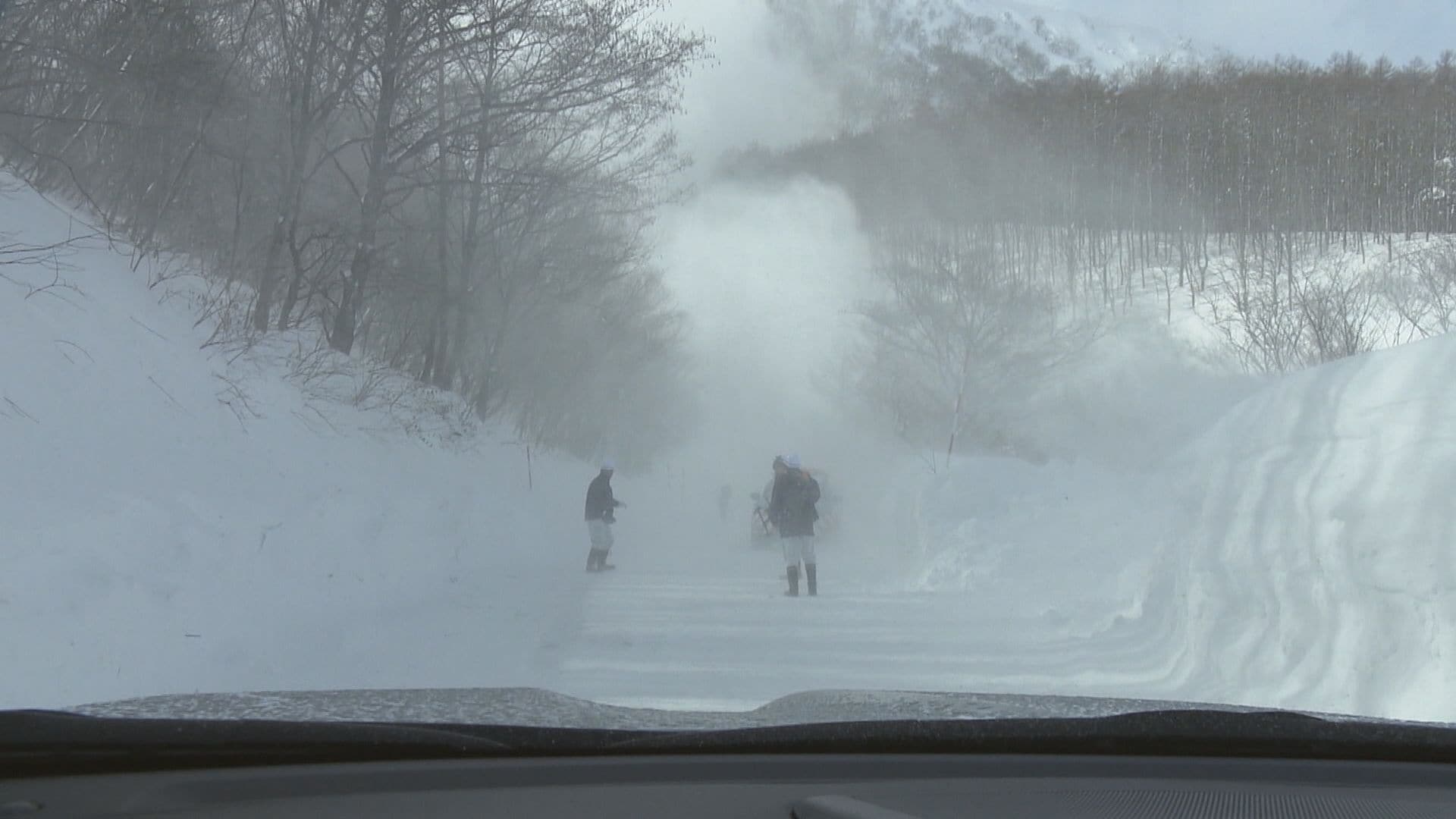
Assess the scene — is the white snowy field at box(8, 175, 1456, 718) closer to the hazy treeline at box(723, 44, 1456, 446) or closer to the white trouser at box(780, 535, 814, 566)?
the white trouser at box(780, 535, 814, 566)

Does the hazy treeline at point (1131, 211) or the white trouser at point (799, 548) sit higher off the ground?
the hazy treeline at point (1131, 211)

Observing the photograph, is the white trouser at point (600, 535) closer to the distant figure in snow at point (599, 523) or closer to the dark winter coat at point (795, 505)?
the distant figure in snow at point (599, 523)

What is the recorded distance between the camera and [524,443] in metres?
28.7

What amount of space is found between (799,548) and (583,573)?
381 centimetres

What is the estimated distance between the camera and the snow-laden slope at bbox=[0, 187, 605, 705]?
7344 millimetres

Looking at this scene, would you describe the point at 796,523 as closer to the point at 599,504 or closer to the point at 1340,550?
the point at 599,504

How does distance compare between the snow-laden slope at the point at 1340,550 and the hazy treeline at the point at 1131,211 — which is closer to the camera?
the snow-laden slope at the point at 1340,550

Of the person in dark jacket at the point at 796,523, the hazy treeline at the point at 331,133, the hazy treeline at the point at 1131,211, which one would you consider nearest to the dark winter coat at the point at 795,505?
the person in dark jacket at the point at 796,523

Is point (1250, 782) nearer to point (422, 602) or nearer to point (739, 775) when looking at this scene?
point (739, 775)

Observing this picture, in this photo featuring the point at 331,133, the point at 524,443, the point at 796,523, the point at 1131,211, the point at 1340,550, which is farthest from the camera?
the point at 1131,211

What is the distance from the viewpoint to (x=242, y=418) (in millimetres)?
12992

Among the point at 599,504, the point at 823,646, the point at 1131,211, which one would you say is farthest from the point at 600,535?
the point at 1131,211

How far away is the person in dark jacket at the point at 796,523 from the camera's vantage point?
14.6 meters

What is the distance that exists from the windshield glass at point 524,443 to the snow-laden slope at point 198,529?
0.17 ft
